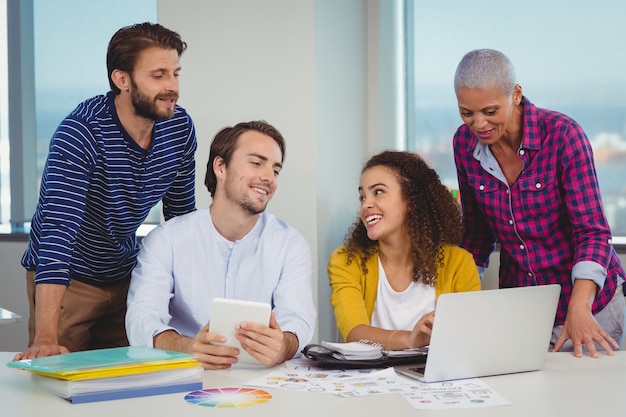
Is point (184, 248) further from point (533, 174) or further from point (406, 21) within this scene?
point (406, 21)

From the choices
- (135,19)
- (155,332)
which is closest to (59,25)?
(135,19)

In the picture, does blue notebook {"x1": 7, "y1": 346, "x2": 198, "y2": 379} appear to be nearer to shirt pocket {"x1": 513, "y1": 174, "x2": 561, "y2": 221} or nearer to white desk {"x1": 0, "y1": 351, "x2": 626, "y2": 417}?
white desk {"x1": 0, "y1": 351, "x2": 626, "y2": 417}

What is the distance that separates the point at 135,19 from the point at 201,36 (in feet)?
4.14

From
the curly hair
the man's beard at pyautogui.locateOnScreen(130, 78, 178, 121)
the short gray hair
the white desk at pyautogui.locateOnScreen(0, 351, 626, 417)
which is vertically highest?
the short gray hair

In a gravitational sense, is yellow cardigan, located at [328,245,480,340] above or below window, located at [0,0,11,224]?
below

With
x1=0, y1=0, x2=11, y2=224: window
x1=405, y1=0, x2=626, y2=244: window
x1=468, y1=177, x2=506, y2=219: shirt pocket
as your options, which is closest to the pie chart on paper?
x1=468, y1=177, x2=506, y2=219: shirt pocket

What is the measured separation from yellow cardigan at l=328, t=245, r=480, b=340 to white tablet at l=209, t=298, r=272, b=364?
0.73m

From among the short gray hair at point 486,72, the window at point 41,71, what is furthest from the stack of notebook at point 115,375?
the window at point 41,71

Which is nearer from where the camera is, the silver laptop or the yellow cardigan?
the silver laptop

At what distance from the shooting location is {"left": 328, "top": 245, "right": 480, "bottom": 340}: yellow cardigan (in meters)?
2.90

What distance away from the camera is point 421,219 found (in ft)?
9.89

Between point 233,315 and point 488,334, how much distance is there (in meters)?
0.63

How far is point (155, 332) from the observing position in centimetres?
241

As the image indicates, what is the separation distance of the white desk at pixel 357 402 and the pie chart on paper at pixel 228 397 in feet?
0.07
